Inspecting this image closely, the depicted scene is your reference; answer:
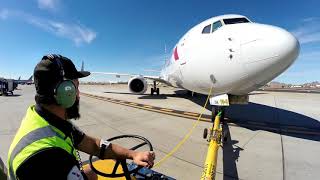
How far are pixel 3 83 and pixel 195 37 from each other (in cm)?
2470

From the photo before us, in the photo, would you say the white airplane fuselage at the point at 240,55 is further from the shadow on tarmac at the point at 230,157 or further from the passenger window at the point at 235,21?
the shadow on tarmac at the point at 230,157

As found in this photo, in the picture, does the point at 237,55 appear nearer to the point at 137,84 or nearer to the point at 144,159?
the point at 144,159

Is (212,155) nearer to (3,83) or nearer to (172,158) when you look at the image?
(172,158)

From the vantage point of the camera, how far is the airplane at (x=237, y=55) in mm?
5383

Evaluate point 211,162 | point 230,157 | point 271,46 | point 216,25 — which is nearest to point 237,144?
point 230,157

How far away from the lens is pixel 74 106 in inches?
75.1

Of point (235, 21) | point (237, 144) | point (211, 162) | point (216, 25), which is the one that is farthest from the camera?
point (216, 25)

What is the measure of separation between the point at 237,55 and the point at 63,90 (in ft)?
16.6

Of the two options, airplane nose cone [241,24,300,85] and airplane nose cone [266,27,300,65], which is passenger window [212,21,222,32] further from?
airplane nose cone [266,27,300,65]

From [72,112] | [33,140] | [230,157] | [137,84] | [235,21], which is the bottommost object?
[230,157]

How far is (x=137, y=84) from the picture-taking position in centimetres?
1920

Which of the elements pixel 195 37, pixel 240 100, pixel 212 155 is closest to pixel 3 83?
pixel 195 37

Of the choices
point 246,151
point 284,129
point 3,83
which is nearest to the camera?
point 246,151

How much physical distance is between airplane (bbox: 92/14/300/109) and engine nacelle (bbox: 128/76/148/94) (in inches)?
441
